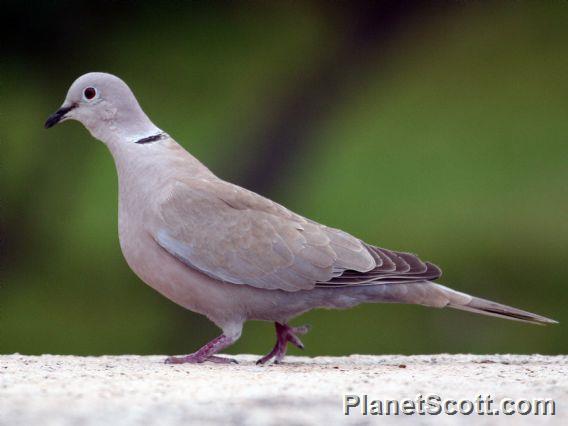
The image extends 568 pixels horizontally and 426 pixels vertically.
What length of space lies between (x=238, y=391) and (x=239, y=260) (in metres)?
1.49

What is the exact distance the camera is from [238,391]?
382cm

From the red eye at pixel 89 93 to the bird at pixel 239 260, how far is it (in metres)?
0.33

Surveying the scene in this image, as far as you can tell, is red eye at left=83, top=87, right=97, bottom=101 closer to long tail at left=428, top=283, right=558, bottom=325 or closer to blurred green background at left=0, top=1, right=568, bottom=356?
long tail at left=428, top=283, right=558, bottom=325

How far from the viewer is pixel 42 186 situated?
35.5 feet

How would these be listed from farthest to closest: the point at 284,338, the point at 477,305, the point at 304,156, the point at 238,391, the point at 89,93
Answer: the point at 304,156 < the point at 89,93 < the point at 284,338 < the point at 477,305 < the point at 238,391

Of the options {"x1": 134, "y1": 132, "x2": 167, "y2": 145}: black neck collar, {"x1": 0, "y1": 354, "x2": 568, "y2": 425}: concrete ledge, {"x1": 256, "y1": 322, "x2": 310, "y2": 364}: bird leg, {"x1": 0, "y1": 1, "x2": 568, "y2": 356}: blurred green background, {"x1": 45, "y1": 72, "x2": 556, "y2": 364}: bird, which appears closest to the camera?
{"x1": 0, "y1": 354, "x2": 568, "y2": 425}: concrete ledge

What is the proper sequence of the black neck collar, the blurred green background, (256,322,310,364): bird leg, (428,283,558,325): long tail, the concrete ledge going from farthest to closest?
the blurred green background → the black neck collar → (256,322,310,364): bird leg → (428,283,558,325): long tail → the concrete ledge

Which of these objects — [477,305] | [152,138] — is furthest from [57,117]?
[477,305]

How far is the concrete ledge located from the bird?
1.33 ft

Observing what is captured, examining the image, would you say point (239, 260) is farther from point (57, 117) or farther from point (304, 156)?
point (304, 156)

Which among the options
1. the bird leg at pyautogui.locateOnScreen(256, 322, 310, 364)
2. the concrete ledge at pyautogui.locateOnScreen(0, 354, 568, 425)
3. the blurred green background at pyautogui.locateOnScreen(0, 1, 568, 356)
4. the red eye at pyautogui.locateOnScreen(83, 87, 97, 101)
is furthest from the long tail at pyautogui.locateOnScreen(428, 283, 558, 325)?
the blurred green background at pyautogui.locateOnScreen(0, 1, 568, 356)

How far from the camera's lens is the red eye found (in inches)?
222

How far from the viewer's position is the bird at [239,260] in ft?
17.2

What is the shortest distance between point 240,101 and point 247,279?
7550 mm
